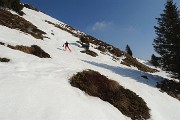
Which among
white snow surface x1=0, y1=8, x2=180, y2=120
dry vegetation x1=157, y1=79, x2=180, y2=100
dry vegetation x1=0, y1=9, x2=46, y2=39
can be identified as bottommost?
white snow surface x1=0, y1=8, x2=180, y2=120

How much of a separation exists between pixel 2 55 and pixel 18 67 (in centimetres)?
229

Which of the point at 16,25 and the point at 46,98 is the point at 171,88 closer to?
the point at 46,98

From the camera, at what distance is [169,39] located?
104ft

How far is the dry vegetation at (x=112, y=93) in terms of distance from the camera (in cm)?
1616

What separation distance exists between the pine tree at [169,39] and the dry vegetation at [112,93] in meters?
14.0

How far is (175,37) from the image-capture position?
31.3 m

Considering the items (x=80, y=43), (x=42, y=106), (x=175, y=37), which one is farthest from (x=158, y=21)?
(x=42, y=106)

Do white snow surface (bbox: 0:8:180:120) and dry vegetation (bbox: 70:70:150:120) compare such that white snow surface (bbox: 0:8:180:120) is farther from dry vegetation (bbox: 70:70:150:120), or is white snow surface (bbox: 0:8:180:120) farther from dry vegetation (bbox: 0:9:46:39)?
dry vegetation (bbox: 0:9:46:39)

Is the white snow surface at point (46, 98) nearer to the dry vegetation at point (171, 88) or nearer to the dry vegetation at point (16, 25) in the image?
the dry vegetation at point (171, 88)

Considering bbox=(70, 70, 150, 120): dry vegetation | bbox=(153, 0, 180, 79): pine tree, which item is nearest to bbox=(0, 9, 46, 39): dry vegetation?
bbox=(153, 0, 180, 79): pine tree

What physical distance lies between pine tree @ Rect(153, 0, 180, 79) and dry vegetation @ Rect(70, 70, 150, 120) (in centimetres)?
1397

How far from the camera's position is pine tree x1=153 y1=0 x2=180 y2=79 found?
1219 inches

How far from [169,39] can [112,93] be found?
16996mm

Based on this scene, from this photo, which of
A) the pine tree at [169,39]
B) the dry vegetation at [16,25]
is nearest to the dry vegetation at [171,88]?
the pine tree at [169,39]
